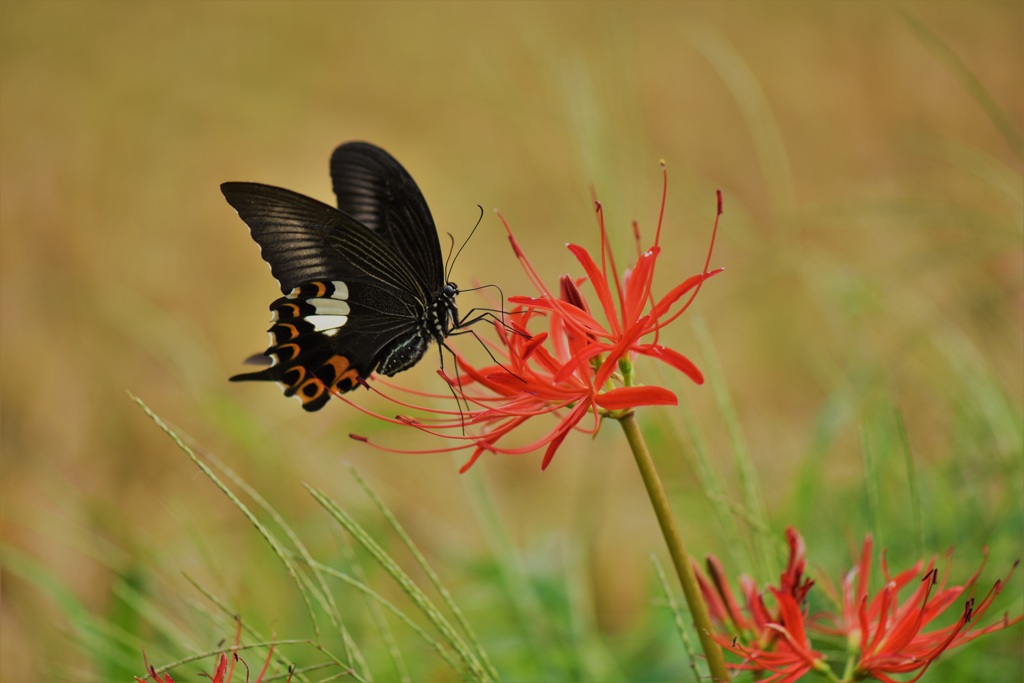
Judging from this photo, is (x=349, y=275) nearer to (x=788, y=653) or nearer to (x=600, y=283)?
(x=600, y=283)

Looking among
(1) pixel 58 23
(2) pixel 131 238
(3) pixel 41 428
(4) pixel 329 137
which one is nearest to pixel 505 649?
(3) pixel 41 428

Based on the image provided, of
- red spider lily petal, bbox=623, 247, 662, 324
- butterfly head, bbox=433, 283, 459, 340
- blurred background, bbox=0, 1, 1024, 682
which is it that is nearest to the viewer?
red spider lily petal, bbox=623, 247, 662, 324

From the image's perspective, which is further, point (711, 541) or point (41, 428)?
point (41, 428)

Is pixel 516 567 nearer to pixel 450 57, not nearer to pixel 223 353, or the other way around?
pixel 223 353

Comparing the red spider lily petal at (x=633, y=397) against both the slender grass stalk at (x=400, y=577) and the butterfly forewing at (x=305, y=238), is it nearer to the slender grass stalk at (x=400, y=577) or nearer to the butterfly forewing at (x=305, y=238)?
the slender grass stalk at (x=400, y=577)

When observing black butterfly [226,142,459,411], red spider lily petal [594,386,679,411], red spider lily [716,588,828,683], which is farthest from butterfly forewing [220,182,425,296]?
red spider lily [716,588,828,683]

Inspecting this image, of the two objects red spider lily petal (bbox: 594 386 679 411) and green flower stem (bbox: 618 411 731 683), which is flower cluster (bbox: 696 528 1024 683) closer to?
green flower stem (bbox: 618 411 731 683)

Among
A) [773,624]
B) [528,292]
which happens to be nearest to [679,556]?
[773,624]
